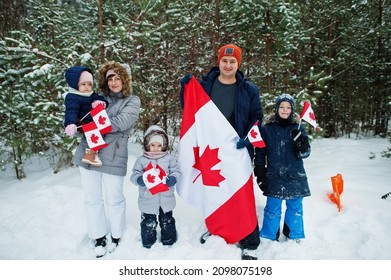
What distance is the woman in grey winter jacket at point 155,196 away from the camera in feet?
10.6

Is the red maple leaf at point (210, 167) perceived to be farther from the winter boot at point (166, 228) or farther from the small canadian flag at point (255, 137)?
the winter boot at point (166, 228)

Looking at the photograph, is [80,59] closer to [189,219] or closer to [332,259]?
[189,219]

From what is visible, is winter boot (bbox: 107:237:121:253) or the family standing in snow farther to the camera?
winter boot (bbox: 107:237:121:253)

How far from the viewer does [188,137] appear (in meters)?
3.42

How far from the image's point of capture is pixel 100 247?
10.8ft

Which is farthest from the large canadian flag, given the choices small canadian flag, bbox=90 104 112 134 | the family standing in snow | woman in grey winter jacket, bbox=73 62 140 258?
small canadian flag, bbox=90 104 112 134

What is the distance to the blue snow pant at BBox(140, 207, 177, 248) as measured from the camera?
3.28 metres

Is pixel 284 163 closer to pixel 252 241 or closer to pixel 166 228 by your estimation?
pixel 252 241

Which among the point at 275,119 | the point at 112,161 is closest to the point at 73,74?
the point at 112,161

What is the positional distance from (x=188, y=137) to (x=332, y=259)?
2.21m

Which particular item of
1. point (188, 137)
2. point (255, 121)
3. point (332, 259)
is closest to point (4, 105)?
point (188, 137)

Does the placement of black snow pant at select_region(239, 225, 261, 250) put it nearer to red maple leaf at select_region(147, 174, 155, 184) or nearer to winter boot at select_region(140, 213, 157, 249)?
winter boot at select_region(140, 213, 157, 249)

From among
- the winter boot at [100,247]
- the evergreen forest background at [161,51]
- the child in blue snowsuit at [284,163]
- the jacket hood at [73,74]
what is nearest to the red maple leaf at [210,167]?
the child in blue snowsuit at [284,163]
